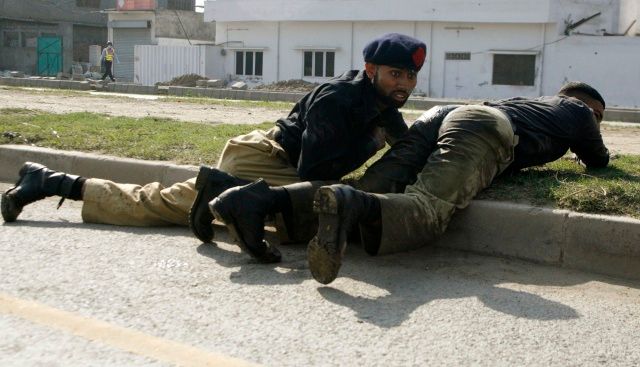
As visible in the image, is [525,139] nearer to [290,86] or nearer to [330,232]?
[330,232]

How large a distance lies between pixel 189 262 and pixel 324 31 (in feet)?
94.9

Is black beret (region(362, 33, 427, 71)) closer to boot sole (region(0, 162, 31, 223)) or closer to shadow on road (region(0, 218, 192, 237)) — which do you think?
shadow on road (region(0, 218, 192, 237))

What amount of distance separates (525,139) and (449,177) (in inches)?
31.1

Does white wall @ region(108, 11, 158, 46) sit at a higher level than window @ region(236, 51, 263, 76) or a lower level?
higher

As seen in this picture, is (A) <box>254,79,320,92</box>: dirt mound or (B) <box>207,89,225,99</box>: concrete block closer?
(B) <box>207,89,225,99</box>: concrete block

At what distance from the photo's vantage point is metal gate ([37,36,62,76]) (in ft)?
152

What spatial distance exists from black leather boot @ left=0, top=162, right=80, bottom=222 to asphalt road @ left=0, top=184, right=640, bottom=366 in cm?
28

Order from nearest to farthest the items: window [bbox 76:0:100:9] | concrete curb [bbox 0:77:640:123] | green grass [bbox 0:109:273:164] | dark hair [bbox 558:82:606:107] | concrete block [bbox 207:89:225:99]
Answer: dark hair [bbox 558:82:606:107] < green grass [bbox 0:109:273:164] < concrete curb [bbox 0:77:640:123] < concrete block [bbox 207:89:225:99] < window [bbox 76:0:100:9]

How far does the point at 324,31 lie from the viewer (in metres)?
32.4

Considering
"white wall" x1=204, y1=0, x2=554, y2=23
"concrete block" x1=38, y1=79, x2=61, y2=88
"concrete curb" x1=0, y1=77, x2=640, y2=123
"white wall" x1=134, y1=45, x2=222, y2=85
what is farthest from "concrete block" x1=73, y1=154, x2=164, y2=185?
"white wall" x1=134, y1=45, x2=222, y2=85

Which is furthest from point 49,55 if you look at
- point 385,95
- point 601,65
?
A: point 385,95

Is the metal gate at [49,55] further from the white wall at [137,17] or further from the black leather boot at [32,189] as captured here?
the black leather boot at [32,189]

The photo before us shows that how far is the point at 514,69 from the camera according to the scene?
2909 centimetres

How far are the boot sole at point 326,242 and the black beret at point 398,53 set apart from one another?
3.24ft
